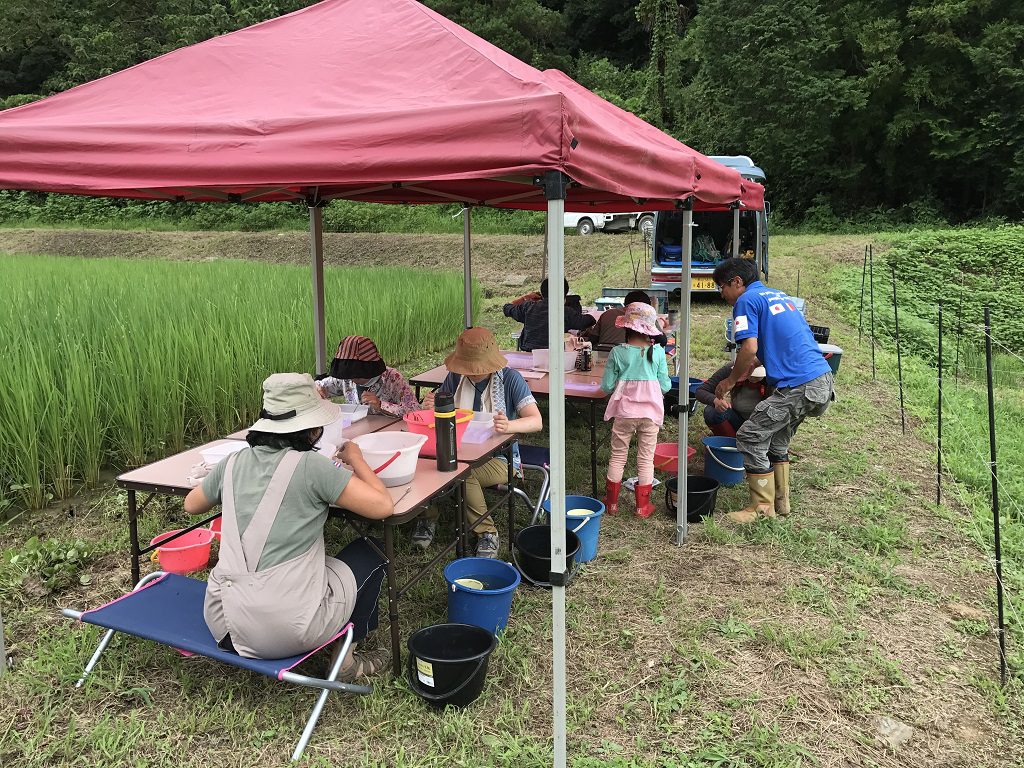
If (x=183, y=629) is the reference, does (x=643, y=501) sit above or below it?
below

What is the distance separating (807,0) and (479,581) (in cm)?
2589

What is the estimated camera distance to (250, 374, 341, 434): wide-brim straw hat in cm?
224

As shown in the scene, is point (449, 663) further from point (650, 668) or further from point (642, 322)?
point (642, 322)

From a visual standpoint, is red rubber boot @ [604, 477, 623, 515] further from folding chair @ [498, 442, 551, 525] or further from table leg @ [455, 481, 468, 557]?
table leg @ [455, 481, 468, 557]

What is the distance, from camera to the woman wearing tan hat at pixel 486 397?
132 inches

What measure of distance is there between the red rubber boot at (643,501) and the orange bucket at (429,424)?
4.52 ft

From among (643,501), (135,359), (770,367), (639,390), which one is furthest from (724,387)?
(135,359)

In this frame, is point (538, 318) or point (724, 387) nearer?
point (724, 387)

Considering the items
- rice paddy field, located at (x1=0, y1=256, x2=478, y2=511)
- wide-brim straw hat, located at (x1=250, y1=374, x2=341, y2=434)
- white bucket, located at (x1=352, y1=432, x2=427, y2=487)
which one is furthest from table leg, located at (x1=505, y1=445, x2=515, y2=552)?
rice paddy field, located at (x1=0, y1=256, x2=478, y2=511)

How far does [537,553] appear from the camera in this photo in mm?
3377

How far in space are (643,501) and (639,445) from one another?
359 mm

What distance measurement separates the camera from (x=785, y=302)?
3.98 m

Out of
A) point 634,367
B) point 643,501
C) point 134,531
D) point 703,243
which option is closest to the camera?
point 134,531

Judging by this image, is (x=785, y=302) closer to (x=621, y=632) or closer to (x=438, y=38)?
(x=621, y=632)
